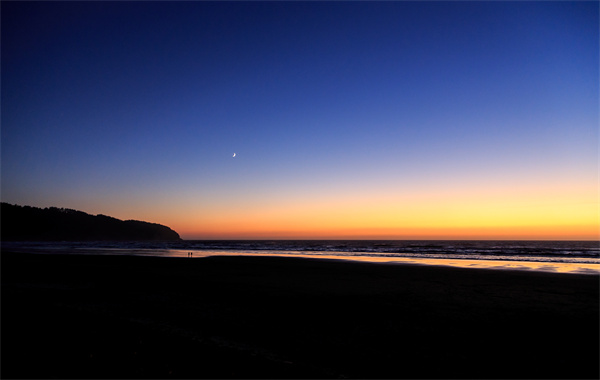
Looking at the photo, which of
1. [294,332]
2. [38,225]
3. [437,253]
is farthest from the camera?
[38,225]

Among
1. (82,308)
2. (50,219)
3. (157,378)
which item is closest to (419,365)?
(157,378)

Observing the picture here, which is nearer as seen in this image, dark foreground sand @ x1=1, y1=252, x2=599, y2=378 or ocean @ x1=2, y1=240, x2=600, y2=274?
dark foreground sand @ x1=1, y1=252, x2=599, y2=378

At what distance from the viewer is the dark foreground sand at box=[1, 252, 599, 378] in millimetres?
5902

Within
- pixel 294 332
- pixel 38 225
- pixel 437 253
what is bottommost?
pixel 437 253

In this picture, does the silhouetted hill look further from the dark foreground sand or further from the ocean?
the dark foreground sand

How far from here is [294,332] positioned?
857 centimetres

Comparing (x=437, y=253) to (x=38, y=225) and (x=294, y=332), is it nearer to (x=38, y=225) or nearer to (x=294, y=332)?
(x=294, y=332)

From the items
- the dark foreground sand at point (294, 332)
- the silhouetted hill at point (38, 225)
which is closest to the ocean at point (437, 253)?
the dark foreground sand at point (294, 332)

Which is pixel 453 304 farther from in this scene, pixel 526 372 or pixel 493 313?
pixel 526 372

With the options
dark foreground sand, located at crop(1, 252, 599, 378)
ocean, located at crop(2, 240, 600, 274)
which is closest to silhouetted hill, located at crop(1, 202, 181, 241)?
ocean, located at crop(2, 240, 600, 274)

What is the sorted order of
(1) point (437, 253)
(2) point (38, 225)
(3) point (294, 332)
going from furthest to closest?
(2) point (38, 225), (1) point (437, 253), (3) point (294, 332)

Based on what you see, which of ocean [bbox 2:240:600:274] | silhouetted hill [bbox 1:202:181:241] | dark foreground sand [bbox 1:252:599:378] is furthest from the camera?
silhouetted hill [bbox 1:202:181:241]

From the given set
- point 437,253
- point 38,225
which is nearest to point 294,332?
point 437,253

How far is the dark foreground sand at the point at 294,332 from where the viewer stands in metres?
5.90
